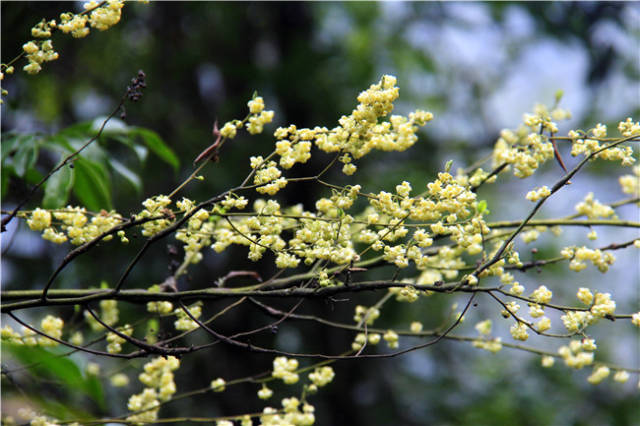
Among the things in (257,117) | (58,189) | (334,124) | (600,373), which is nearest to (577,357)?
(600,373)

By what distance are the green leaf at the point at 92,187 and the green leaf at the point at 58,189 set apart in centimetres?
12

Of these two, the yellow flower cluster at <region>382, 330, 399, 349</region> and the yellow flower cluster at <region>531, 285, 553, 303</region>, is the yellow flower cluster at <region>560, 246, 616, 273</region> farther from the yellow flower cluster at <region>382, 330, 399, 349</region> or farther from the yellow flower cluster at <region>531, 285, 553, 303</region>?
the yellow flower cluster at <region>382, 330, 399, 349</region>

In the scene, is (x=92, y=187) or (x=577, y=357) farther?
(x=92, y=187)

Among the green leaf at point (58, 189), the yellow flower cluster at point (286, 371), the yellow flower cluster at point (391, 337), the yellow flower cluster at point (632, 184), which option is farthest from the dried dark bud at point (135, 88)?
the yellow flower cluster at point (632, 184)

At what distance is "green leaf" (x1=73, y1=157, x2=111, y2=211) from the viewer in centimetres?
131

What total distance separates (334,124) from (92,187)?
5.73 ft

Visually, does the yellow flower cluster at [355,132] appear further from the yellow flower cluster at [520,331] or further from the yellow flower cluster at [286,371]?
the yellow flower cluster at [286,371]

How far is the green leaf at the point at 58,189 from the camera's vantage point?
1139mm

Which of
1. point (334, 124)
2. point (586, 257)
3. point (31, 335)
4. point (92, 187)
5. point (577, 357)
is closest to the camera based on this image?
point (586, 257)

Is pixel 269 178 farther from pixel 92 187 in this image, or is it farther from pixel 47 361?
pixel 92 187

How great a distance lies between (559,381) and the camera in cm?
309

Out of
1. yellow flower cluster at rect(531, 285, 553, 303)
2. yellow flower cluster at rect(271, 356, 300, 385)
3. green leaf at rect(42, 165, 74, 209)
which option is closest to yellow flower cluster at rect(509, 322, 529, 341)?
yellow flower cluster at rect(531, 285, 553, 303)

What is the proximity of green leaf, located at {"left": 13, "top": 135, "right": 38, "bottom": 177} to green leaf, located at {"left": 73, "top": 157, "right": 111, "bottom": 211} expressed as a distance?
3.5 inches

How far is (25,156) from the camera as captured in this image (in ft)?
4.13
